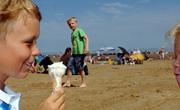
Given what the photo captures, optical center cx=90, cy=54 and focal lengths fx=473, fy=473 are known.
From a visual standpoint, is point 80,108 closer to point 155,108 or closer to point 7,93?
point 155,108

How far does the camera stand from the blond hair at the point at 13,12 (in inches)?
85.9

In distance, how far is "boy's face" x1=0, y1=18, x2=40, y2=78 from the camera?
226cm

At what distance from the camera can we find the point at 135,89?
32.8ft

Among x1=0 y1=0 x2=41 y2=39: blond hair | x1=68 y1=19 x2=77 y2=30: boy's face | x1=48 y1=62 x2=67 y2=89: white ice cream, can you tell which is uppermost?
x1=68 y1=19 x2=77 y2=30: boy's face

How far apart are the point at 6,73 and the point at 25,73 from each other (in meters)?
0.09

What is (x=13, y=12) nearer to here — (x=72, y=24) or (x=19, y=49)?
(x=19, y=49)

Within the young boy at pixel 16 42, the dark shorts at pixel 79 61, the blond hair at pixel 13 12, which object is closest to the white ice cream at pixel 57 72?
the young boy at pixel 16 42

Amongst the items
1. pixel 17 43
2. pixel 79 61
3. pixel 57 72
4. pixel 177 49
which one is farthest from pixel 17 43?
pixel 79 61

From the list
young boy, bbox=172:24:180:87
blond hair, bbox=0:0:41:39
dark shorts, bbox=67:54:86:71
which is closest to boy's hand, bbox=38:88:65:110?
blond hair, bbox=0:0:41:39

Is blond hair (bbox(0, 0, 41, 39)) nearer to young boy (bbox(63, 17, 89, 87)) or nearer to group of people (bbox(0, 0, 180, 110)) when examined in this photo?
group of people (bbox(0, 0, 180, 110))

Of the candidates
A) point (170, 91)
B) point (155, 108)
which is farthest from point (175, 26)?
point (170, 91)

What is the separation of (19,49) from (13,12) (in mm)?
184

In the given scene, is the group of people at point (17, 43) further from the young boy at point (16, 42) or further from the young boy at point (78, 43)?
the young boy at point (78, 43)

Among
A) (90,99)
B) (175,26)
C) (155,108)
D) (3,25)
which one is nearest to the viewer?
(3,25)
